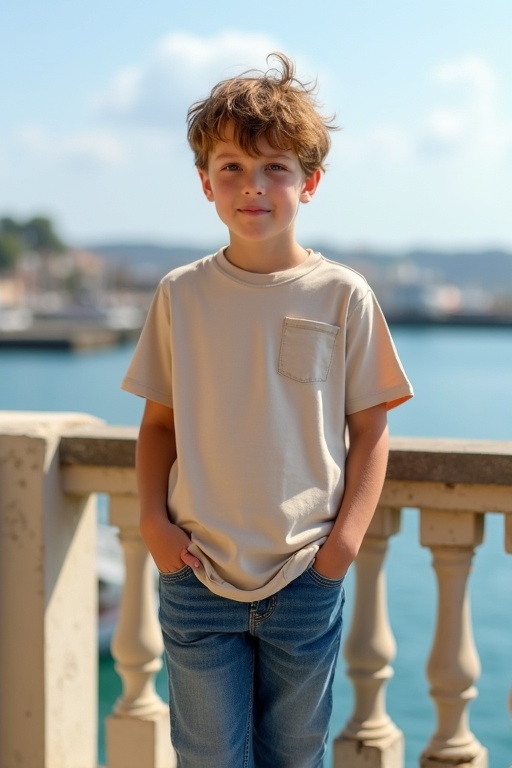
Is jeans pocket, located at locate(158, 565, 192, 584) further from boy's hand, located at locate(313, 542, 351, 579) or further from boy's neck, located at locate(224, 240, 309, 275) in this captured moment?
boy's neck, located at locate(224, 240, 309, 275)

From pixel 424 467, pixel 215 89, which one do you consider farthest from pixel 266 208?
pixel 424 467

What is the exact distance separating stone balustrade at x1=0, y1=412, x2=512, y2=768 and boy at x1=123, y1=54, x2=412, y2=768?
380mm

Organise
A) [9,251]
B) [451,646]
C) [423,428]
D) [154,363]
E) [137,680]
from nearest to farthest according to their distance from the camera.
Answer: [154,363], [451,646], [137,680], [423,428], [9,251]

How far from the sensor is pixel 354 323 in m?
1.98

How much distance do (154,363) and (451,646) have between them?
94 cm

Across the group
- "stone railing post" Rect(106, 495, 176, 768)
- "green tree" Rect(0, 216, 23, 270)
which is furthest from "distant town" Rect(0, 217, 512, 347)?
"stone railing post" Rect(106, 495, 176, 768)

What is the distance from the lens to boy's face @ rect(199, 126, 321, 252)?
1929mm

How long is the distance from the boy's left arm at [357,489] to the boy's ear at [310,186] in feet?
1.36

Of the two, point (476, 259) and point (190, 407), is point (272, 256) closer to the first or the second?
point (190, 407)

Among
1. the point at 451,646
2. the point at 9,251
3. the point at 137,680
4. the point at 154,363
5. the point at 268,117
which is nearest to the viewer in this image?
the point at 268,117

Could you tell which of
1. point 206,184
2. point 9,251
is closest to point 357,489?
point 206,184

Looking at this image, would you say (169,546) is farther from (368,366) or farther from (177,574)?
(368,366)

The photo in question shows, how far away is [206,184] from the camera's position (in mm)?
2055

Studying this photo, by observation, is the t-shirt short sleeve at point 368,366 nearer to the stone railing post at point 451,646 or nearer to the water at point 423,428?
the stone railing post at point 451,646
